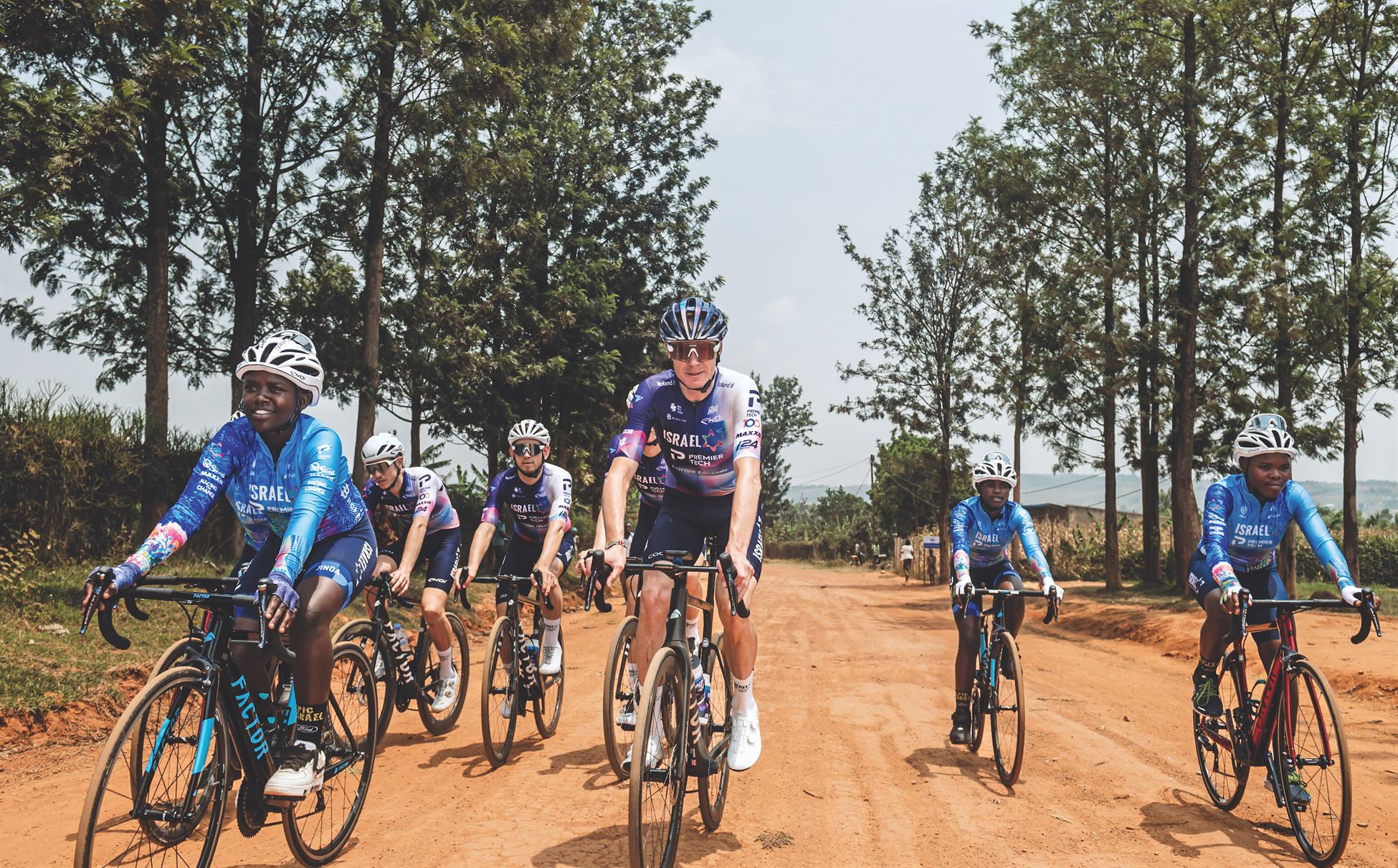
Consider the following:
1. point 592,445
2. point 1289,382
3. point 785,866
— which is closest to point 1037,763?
point 785,866

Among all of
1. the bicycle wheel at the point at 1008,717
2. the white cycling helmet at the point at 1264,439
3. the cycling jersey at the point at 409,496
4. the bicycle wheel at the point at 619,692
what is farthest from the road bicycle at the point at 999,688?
the cycling jersey at the point at 409,496

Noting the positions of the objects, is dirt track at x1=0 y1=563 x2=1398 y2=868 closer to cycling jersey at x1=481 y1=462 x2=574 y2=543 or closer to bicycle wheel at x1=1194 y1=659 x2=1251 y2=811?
bicycle wheel at x1=1194 y1=659 x2=1251 y2=811

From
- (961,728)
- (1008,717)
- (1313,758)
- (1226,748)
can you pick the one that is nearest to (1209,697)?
(1226,748)

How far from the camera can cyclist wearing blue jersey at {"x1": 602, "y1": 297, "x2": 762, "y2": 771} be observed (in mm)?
5152

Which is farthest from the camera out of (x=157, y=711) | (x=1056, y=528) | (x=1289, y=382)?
(x=1056, y=528)

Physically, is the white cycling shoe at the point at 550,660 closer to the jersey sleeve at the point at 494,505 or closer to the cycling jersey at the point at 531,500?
the cycling jersey at the point at 531,500

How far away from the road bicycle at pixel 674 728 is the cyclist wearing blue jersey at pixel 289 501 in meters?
1.56

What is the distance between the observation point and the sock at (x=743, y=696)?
547 cm

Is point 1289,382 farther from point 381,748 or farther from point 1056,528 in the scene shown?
point 381,748

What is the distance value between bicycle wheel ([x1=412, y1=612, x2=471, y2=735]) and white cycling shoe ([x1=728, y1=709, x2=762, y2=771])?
365 cm

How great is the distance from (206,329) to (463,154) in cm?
679

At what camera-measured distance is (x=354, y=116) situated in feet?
65.4

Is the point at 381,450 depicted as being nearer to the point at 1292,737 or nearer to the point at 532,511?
the point at 532,511

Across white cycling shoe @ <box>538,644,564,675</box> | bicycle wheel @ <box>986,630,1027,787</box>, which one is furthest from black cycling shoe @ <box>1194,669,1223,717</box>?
white cycling shoe @ <box>538,644,564,675</box>
